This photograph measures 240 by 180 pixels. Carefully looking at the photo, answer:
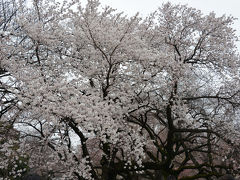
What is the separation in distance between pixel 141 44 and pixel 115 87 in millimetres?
1430

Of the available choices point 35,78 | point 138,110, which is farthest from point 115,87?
point 35,78

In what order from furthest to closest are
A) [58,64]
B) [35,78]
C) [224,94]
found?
[224,94]
[58,64]
[35,78]

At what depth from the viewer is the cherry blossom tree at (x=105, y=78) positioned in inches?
225

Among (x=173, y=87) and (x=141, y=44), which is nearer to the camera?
(x=141, y=44)

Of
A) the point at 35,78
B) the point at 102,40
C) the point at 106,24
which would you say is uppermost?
the point at 106,24

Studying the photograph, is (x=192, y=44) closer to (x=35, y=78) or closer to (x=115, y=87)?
(x=115, y=87)

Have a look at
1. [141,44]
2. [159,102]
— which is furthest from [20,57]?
[159,102]

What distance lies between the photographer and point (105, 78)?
7.57 m

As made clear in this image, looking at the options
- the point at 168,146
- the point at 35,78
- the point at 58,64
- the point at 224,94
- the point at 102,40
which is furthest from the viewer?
the point at 224,94

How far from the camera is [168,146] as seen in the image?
8.81 m

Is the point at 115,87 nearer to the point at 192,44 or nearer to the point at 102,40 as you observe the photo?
the point at 102,40

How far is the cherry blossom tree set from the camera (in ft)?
18.7

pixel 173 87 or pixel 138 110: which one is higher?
pixel 173 87

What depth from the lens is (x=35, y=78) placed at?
6.18 meters
